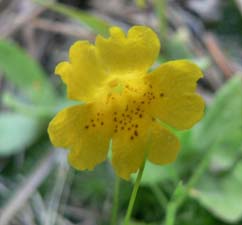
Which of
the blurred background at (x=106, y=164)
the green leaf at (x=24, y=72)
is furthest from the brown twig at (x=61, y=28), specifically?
the green leaf at (x=24, y=72)

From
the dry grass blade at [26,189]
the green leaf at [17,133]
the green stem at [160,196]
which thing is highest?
the green stem at [160,196]

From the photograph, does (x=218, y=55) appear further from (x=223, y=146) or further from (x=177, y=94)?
(x=177, y=94)

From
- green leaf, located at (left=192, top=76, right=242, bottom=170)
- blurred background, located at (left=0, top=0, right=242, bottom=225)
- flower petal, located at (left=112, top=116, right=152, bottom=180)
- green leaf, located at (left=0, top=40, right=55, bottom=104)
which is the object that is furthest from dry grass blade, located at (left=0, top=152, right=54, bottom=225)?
flower petal, located at (left=112, top=116, right=152, bottom=180)

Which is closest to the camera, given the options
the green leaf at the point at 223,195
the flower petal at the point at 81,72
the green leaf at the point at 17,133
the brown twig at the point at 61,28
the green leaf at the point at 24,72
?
the flower petal at the point at 81,72

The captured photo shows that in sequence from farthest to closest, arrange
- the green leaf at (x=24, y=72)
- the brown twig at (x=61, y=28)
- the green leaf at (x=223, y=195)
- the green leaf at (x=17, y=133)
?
the brown twig at (x=61, y=28) < the green leaf at (x=24, y=72) < the green leaf at (x=17, y=133) < the green leaf at (x=223, y=195)

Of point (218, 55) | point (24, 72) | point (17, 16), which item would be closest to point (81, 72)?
point (24, 72)

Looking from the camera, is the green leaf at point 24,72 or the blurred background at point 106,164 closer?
the blurred background at point 106,164

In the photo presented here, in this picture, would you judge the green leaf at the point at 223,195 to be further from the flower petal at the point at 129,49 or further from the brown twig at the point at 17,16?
the brown twig at the point at 17,16

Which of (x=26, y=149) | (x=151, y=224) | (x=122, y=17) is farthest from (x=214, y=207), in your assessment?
(x=122, y=17)

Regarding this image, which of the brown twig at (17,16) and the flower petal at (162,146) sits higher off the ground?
the flower petal at (162,146)

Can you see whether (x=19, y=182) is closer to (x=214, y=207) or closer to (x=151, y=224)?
(x=151, y=224)
